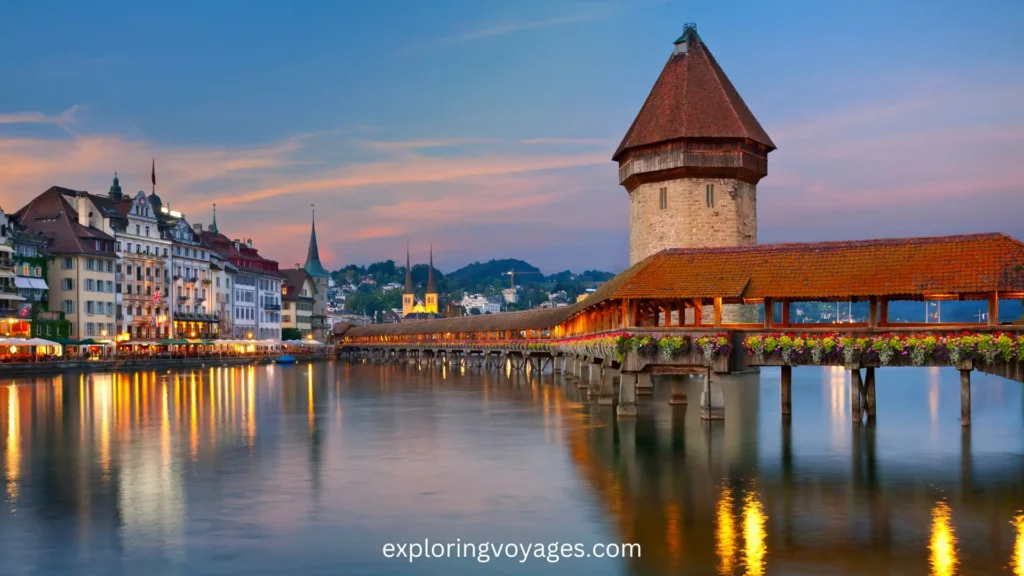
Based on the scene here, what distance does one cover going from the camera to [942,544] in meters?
18.7

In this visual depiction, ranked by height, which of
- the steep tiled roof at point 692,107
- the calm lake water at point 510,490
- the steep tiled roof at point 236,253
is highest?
the steep tiled roof at point 692,107

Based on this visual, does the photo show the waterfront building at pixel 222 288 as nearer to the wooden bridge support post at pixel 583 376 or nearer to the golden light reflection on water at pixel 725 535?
the wooden bridge support post at pixel 583 376

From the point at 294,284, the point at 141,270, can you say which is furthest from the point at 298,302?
the point at 141,270

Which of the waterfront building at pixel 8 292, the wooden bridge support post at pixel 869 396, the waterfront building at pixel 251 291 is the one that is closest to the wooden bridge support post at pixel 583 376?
the wooden bridge support post at pixel 869 396

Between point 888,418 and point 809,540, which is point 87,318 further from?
point 809,540

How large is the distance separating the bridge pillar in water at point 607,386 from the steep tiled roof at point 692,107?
23813mm

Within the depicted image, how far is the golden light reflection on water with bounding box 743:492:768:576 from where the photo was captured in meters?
17.3

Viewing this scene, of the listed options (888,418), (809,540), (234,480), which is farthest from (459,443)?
(888,418)

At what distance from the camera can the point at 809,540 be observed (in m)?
19.0

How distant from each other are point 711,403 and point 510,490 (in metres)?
15.4

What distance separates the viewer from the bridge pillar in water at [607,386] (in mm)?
49900

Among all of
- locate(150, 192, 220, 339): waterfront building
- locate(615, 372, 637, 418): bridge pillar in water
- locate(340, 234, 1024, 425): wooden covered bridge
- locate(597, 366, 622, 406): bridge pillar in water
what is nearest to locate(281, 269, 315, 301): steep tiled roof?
locate(150, 192, 220, 339): waterfront building

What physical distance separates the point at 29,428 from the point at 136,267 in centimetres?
8121

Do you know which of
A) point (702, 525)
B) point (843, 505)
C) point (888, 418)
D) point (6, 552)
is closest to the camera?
point (6, 552)
